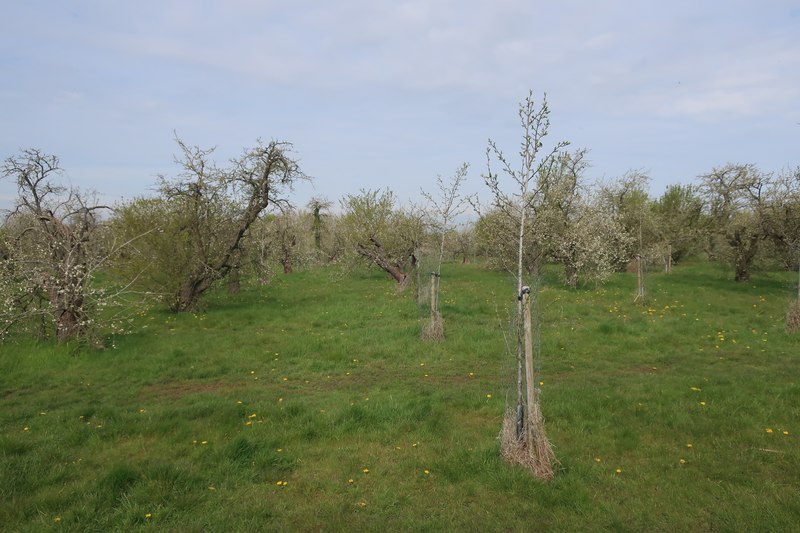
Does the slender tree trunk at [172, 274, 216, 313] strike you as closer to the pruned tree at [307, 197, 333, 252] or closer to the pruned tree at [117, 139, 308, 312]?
the pruned tree at [117, 139, 308, 312]

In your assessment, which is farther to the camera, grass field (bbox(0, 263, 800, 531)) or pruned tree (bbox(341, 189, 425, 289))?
pruned tree (bbox(341, 189, 425, 289))

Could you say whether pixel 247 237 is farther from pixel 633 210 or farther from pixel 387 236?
pixel 633 210

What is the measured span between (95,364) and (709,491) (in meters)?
12.8

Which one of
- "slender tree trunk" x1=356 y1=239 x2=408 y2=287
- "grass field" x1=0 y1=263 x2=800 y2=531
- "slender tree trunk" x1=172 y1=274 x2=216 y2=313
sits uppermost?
"slender tree trunk" x1=356 y1=239 x2=408 y2=287

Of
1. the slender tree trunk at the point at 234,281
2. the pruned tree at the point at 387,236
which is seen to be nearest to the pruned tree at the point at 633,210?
the pruned tree at the point at 387,236

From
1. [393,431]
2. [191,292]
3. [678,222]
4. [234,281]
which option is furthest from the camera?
[678,222]

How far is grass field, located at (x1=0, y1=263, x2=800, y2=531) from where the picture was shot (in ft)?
18.4

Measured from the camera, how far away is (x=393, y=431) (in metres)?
7.78

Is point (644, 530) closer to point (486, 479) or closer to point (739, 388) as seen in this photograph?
point (486, 479)

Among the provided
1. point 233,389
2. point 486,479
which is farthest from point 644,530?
point 233,389

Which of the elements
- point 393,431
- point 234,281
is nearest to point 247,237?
point 234,281

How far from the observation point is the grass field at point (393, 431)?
5.61 m

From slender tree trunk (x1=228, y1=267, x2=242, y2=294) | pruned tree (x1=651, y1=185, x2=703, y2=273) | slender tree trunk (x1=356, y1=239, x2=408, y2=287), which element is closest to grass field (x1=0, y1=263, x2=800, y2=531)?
slender tree trunk (x1=228, y1=267, x2=242, y2=294)

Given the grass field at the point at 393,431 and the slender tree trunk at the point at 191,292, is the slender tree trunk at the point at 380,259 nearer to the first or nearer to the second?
the slender tree trunk at the point at 191,292
